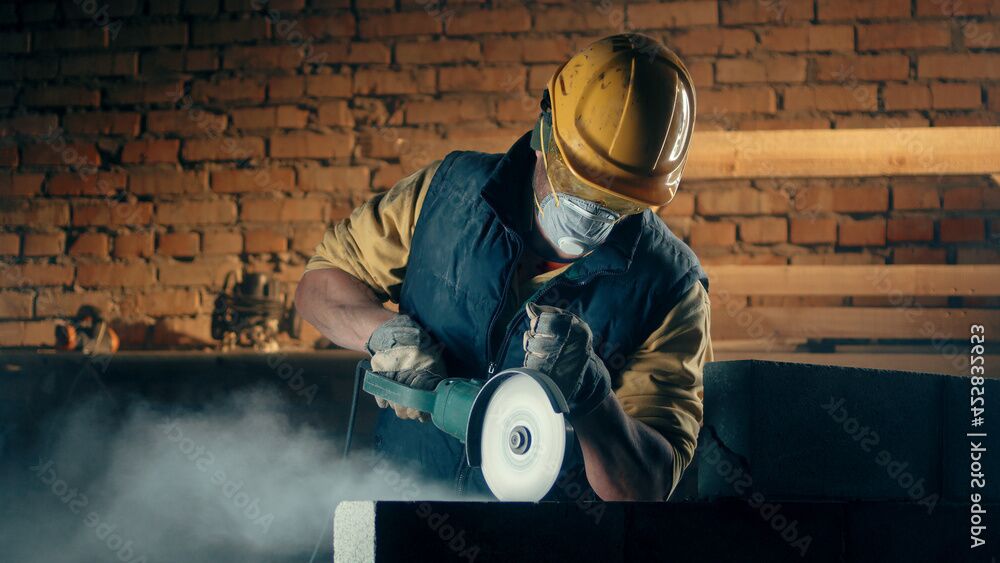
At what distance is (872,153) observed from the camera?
4.20 m

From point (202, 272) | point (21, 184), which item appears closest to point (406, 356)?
point (202, 272)

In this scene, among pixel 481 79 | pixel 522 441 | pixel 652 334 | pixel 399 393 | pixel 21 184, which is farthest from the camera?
pixel 21 184

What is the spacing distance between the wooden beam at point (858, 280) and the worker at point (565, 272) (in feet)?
5.69

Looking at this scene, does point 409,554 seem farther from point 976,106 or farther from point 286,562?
point 976,106

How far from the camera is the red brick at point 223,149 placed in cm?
459

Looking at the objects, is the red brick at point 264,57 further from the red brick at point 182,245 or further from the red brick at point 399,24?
the red brick at point 182,245

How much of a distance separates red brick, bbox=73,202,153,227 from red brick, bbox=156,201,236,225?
71 mm

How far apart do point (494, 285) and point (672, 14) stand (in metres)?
2.64

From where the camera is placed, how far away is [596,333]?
240 centimetres

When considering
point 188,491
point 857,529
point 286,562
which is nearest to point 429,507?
point 857,529

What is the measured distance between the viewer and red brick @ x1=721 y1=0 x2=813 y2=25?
14.5 feet

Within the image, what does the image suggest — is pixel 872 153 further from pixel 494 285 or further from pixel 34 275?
pixel 34 275

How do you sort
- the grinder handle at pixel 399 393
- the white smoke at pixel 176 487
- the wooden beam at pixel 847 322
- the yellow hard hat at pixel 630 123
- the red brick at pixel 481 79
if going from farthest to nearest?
the red brick at pixel 481 79, the wooden beam at pixel 847 322, the white smoke at pixel 176 487, the yellow hard hat at pixel 630 123, the grinder handle at pixel 399 393

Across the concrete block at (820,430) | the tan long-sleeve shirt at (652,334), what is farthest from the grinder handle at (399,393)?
the concrete block at (820,430)
